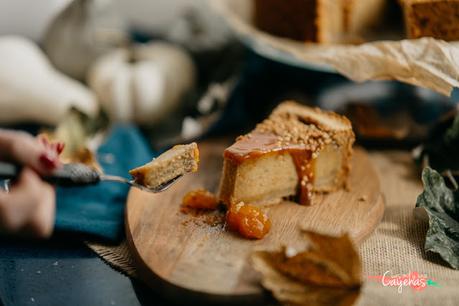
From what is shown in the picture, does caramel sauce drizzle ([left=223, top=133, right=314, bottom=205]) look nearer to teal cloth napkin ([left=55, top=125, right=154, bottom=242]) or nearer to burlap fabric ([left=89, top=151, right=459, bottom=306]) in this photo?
burlap fabric ([left=89, top=151, right=459, bottom=306])

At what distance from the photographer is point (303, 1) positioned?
207 cm

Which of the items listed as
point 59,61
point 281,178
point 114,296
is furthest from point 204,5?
point 114,296

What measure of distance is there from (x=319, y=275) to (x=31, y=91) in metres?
1.41

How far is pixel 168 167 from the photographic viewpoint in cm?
155

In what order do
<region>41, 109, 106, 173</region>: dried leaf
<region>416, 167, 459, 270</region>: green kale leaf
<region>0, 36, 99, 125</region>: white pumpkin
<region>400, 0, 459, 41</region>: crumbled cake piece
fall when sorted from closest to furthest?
<region>416, 167, 459, 270</region>: green kale leaf → <region>400, 0, 459, 41</region>: crumbled cake piece → <region>41, 109, 106, 173</region>: dried leaf → <region>0, 36, 99, 125</region>: white pumpkin

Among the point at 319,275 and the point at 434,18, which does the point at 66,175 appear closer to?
the point at 319,275

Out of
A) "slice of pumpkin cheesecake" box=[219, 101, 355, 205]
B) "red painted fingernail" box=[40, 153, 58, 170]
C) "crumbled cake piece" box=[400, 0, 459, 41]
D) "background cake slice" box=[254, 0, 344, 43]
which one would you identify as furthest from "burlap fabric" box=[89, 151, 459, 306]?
"background cake slice" box=[254, 0, 344, 43]

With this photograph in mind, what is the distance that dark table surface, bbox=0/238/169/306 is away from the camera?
1.41 metres

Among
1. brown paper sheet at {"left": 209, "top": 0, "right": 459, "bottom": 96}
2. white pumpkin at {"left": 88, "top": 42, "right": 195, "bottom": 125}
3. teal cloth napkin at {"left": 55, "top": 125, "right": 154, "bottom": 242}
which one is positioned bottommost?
teal cloth napkin at {"left": 55, "top": 125, "right": 154, "bottom": 242}

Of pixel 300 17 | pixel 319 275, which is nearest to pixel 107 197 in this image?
pixel 319 275

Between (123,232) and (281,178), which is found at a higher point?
(281,178)

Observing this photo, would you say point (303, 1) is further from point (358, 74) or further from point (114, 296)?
point (114, 296)

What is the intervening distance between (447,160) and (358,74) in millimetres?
401

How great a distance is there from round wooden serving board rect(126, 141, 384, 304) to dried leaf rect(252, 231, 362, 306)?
6cm
